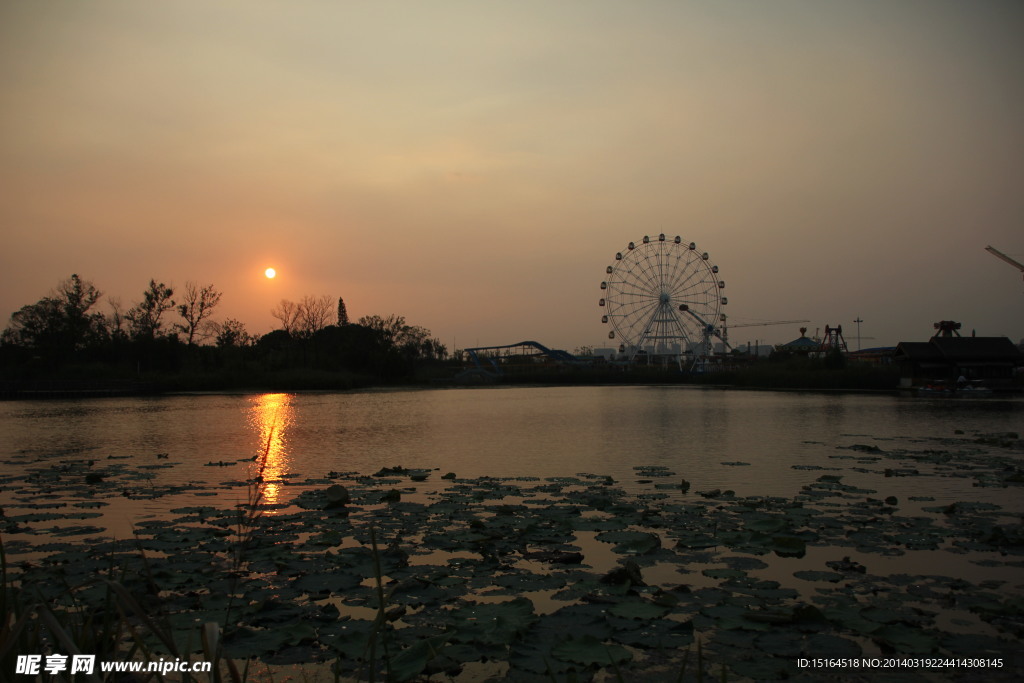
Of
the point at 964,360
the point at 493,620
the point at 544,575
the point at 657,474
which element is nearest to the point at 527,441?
the point at 657,474

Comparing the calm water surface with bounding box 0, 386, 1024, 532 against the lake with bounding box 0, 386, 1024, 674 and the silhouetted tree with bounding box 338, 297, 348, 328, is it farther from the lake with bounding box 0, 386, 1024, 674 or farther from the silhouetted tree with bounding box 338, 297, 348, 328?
→ the silhouetted tree with bounding box 338, 297, 348, 328

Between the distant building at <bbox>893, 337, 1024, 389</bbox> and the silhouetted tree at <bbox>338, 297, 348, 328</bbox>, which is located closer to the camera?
the distant building at <bbox>893, 337, 1024, 389</bbox>

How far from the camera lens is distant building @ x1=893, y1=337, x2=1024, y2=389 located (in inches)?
1778

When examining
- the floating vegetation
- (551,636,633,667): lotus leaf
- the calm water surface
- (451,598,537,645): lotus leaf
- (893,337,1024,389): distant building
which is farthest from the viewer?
(893,337,1024,389): distant building

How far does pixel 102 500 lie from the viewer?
10.8m

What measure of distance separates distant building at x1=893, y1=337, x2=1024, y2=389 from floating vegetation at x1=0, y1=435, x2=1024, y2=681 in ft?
131

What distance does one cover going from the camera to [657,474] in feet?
44.2

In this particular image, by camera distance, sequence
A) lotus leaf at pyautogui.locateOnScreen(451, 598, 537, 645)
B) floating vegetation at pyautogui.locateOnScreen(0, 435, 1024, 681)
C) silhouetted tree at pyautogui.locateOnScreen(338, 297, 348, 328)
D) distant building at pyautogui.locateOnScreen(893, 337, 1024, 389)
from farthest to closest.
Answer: silhouetted tree at pyautogui.locateOnScreen(338, 297, 348, 328)
distant building at pyautogui.locateOnScreen(893, 337, 1024, 389)
lotus leaf at pyautogui.locateOnScreen(451, 598, 537, 645)
floating vegetation at pyautogui.locateOnScreen(0, 435, 1024, 681)

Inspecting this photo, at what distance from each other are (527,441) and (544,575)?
13428 millimetres

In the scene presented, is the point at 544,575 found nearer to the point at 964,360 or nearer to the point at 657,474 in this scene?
the point at 657,474

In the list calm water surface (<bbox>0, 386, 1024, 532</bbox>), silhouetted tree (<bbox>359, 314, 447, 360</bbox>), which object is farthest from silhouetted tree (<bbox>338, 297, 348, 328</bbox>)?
calm water surface (<bbox>0, 386, 1024, 532</bbox>)

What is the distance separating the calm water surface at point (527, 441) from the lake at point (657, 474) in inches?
3.2

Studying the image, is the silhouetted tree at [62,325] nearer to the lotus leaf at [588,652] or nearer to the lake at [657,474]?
the lake at [657,474]

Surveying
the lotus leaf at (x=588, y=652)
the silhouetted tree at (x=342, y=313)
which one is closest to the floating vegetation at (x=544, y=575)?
the lotus leaf at (x=588, y=652)
